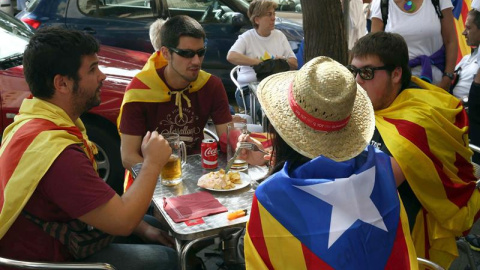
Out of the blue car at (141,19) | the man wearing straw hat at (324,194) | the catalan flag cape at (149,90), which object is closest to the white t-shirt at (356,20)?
the blue car at (141,19)

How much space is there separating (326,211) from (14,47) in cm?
A: 403

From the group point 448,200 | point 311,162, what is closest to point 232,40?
point 448,200

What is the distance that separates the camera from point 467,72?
4.51 m

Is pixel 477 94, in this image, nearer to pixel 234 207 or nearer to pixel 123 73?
pixel 234 207

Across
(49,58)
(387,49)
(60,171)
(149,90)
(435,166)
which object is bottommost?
(435,166)

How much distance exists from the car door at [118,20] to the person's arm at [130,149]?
4.05 metres

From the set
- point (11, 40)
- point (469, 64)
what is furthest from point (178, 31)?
point (469, 64)

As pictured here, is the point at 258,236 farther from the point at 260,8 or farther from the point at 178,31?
the point at 260,8

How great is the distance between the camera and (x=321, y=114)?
1743mm

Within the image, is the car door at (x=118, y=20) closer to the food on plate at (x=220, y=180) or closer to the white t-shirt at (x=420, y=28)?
the white t-shirt at (x=420, y=28)

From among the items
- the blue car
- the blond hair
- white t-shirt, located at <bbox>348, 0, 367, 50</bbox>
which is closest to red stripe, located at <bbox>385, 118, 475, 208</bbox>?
the blond hair

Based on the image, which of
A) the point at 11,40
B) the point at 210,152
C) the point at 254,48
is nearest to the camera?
the point at 210,152

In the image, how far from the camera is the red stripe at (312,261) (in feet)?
5.34

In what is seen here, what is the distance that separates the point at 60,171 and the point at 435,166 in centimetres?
163
